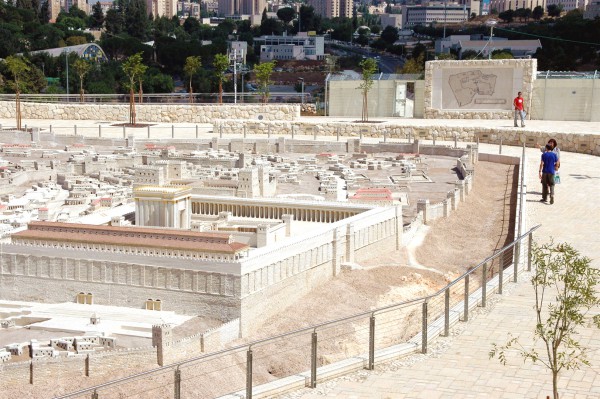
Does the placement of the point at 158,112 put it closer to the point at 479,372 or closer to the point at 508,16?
the point at 479,372

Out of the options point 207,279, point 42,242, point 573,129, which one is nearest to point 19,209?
point 42,242

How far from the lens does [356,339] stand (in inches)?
607

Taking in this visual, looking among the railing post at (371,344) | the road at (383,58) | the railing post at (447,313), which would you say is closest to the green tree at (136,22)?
the road at (383,58)

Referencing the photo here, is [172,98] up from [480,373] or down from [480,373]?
up

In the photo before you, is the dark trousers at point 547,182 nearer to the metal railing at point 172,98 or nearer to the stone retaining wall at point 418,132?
the stone retaining wall at point 418,132

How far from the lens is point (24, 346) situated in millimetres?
19812

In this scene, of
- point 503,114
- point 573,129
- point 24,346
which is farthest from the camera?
point 503,114

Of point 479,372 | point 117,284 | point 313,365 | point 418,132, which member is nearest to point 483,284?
point 479,372

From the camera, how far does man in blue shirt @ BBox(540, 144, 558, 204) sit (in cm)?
2577

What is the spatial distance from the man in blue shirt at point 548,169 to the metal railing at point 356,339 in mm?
8461

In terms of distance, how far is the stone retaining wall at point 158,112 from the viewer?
52781mm

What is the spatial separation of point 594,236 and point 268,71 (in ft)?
121

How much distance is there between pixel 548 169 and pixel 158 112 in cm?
3187

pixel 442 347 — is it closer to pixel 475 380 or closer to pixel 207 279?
pixel 475 380
